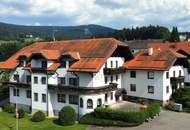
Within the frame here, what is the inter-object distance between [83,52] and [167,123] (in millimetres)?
16977

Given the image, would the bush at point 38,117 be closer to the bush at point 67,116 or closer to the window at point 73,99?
the bush at point 67,116

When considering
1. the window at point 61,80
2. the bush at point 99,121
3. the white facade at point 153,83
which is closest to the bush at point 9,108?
the window at point 61,80

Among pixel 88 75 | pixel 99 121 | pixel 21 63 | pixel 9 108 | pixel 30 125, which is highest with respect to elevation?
pixel 21 63

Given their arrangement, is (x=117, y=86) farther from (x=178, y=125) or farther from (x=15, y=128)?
(x=15, y=128)

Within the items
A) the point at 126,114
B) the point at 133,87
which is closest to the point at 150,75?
the point at 133,87

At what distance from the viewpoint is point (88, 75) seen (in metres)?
51.6

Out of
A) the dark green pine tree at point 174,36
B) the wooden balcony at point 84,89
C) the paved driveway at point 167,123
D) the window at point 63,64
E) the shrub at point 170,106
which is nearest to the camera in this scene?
the paved driveway at point 167,123

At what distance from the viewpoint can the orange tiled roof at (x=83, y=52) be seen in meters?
52.4

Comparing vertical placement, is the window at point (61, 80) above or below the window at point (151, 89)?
above

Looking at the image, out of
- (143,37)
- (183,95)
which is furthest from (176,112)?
(143,37)

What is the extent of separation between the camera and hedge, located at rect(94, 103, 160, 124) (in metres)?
47.4

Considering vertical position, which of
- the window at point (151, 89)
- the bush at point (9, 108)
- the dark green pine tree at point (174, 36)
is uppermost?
the dark green pine tree at point (174, 36)

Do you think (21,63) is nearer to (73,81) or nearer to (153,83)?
(73,81)

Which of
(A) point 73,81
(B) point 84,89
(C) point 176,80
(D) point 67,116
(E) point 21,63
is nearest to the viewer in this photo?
(D) point 67,116
